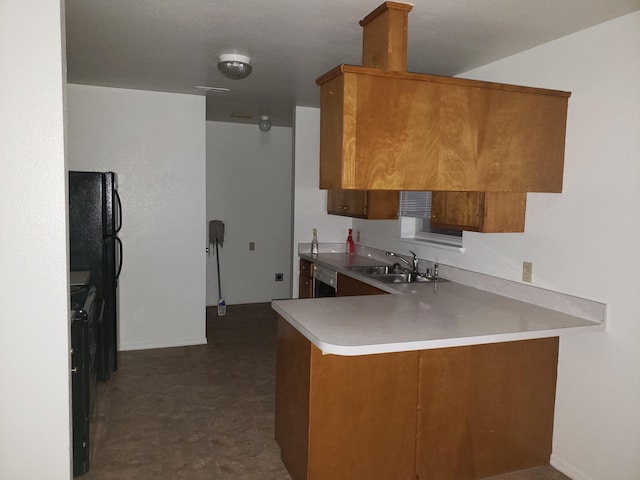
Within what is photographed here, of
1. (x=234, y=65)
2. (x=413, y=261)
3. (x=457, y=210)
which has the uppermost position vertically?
(x=234, y=65)

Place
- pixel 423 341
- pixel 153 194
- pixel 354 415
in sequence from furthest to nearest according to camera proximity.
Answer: pixel 153 194
pixel 354 415
pixel 423 341

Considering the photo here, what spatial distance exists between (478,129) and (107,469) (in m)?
2.66

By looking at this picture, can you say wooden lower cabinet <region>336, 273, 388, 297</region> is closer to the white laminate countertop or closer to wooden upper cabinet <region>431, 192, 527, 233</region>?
the white laminate countertop

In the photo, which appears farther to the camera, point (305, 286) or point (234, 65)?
point (305, 286)

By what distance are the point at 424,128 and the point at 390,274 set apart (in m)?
1.88

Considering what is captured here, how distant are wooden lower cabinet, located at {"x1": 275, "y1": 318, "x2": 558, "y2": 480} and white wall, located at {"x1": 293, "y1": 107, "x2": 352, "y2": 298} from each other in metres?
2.39

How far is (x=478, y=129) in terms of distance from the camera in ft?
8.29

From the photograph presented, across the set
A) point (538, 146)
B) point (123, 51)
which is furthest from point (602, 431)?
point (123, 51)

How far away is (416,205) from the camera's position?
4.21m

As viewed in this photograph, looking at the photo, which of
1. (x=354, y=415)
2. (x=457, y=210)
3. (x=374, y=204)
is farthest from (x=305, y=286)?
(x=354, y=415)

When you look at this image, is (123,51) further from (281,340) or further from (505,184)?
(505,184)

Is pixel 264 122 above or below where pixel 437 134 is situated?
above

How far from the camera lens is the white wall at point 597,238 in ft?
7.68

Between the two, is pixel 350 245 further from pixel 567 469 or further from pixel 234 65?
pixel 567 469
